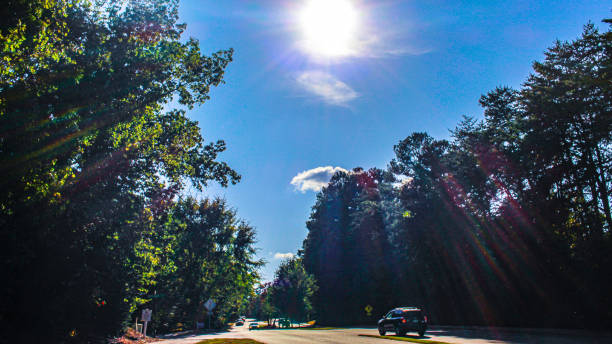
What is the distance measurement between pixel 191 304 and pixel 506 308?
120 feet

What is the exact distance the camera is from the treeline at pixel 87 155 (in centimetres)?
1363

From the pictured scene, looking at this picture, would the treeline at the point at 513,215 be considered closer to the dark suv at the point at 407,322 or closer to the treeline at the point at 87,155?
the dark suv at the point at 407,322

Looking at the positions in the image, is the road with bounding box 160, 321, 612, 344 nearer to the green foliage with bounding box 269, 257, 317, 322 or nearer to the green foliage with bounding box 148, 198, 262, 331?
the green foliage with bounding box 148, 198, 262, 331

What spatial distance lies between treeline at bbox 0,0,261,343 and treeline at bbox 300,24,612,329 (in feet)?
68.1

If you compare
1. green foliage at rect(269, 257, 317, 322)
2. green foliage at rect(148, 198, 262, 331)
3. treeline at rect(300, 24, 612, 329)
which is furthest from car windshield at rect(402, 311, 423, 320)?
green foliage at rect(269, 257, 317, 322)

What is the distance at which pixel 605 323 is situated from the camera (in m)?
20.8

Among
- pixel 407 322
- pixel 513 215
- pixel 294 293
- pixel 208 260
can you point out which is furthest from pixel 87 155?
pixel 294 293

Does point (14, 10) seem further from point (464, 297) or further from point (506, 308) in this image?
point (464, 297)

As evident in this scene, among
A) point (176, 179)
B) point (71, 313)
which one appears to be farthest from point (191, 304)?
point (71, 313)

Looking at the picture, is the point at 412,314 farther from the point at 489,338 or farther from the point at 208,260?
the point at 208,260

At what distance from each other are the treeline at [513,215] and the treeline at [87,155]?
20763 millimetres

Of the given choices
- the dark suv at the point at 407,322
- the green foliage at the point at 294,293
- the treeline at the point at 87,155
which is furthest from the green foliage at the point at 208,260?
the dark suv at the point at 407,322

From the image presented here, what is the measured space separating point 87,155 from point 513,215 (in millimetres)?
27738

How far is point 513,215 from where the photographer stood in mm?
28141
